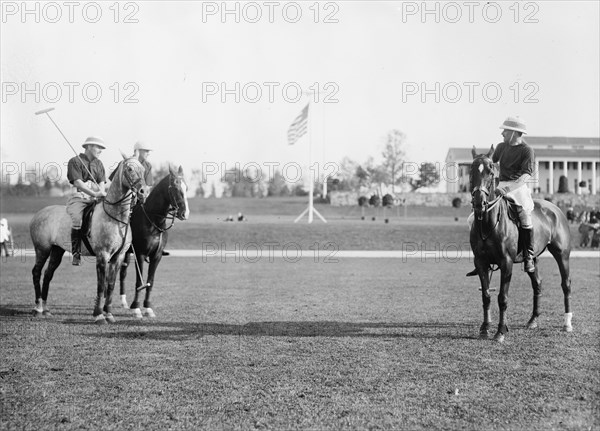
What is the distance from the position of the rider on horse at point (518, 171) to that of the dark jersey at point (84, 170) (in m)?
6.76

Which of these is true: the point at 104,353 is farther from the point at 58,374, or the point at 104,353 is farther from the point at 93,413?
the point at 93,413

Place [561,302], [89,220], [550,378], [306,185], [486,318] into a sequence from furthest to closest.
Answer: [306,185]
[561,302]
[89,220]
[486,318]
[550,378]

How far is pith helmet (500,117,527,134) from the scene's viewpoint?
948 cm

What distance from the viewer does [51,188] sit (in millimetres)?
71875

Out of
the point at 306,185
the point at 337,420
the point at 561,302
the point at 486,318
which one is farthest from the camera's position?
the point at 306,185

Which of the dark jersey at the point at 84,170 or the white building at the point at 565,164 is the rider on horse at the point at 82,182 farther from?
the white building at the point at 565,164

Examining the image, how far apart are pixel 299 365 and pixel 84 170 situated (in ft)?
19.0

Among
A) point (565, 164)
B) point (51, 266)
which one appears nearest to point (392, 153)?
point (565, 164)

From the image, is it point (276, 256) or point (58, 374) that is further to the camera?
point (276, 256)

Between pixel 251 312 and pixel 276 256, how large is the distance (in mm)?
16282

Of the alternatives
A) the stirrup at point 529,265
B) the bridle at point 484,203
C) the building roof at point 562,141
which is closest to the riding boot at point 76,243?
the bridle at point 484,203

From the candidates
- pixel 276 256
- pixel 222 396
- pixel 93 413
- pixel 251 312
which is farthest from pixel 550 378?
pixel 276 256

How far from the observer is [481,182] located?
864cm

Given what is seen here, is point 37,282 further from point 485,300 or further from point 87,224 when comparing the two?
point 485,300
